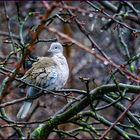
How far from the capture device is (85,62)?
33.9 feet

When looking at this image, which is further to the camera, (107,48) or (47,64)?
(107,48)

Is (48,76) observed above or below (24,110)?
above

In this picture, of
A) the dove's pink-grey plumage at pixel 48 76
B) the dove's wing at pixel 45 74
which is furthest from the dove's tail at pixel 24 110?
the dove's wing at pixel 45 74

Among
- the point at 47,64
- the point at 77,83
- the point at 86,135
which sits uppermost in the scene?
the point at 47,64

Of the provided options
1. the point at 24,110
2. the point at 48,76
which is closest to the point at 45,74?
the point at 48,76

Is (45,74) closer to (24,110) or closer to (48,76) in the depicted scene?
(48,76)

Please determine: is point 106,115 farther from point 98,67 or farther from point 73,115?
point 73,115

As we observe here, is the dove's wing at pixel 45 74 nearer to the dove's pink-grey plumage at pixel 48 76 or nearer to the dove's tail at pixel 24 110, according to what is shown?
the dove's pink-grey plumage at pixel 48 76

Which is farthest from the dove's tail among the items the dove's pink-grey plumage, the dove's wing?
the dove's wing

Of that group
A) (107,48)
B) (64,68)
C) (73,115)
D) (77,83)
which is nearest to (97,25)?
(107,48)

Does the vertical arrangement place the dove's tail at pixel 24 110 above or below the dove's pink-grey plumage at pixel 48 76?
below

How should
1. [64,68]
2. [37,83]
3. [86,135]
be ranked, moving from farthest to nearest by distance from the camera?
[86,135] < [64,68] < [37,83]

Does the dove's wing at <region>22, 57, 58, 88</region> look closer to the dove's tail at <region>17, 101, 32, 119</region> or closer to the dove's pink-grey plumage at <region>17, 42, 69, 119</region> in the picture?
the dove's pink-grey plumage at <region>17, 42, 69, 119</region>

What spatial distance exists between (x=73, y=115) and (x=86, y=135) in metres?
5.03
